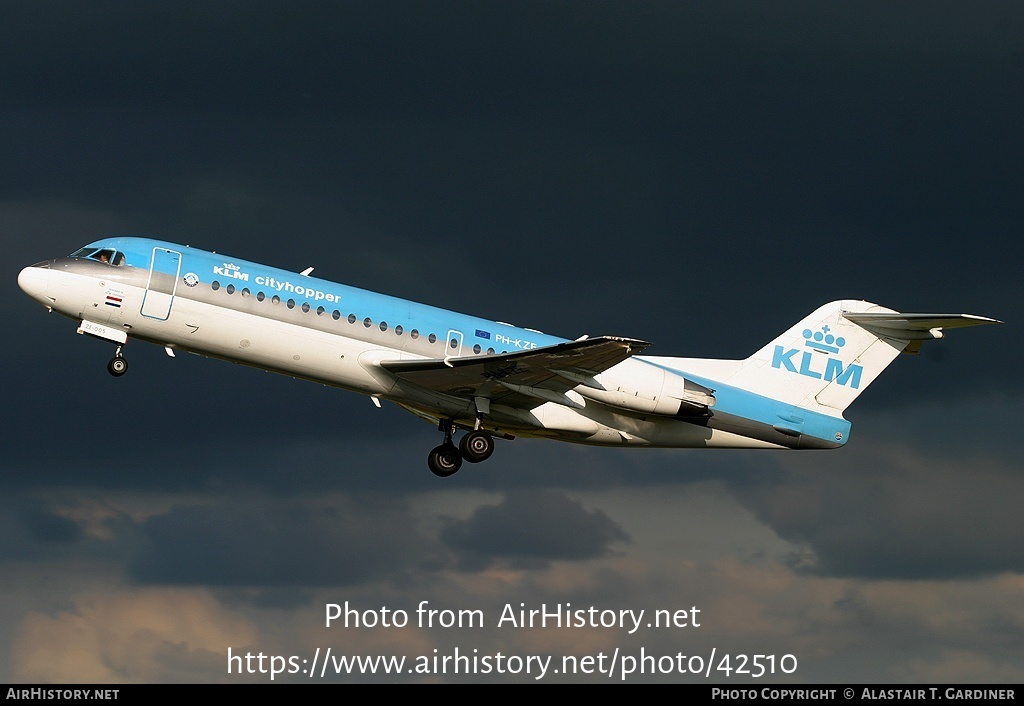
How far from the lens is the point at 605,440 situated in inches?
1576

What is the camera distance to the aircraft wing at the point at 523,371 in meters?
34.7

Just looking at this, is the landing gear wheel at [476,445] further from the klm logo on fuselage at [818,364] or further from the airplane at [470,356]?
the klm logo on fuselage at [818,364]

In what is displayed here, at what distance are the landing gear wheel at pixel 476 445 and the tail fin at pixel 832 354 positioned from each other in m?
7.44

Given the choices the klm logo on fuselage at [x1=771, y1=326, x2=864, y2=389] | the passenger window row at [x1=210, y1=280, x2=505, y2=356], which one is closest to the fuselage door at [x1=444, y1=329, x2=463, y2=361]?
the passenger window row at [x1=210, y1=280, x2=505, y2=356]

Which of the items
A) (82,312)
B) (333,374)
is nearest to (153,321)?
(82,312)

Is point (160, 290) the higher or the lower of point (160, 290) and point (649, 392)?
the higher

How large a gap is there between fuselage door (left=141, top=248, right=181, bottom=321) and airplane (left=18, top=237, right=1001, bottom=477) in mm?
35

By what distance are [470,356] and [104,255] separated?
31.2ft

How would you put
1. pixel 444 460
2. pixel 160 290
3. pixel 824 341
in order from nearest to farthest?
pixel 160 290
pixel 444 460
pixel 824 341

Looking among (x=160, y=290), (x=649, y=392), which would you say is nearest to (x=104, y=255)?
(x=160, y=290)

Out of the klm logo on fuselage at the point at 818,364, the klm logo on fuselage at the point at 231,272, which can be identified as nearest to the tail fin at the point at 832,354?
the klm logo on fuselage at the point at 818,364

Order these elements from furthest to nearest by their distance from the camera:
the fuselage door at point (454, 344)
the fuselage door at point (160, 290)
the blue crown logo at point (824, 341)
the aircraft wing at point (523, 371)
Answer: the blue crown logo at point (824, 341) < the fuselage door at point (454, 344) < the fuselage door at point (160, 290) < the aircraft wing at point (523, 371)

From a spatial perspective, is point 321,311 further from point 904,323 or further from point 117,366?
point 904,323

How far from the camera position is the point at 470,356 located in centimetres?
3750
